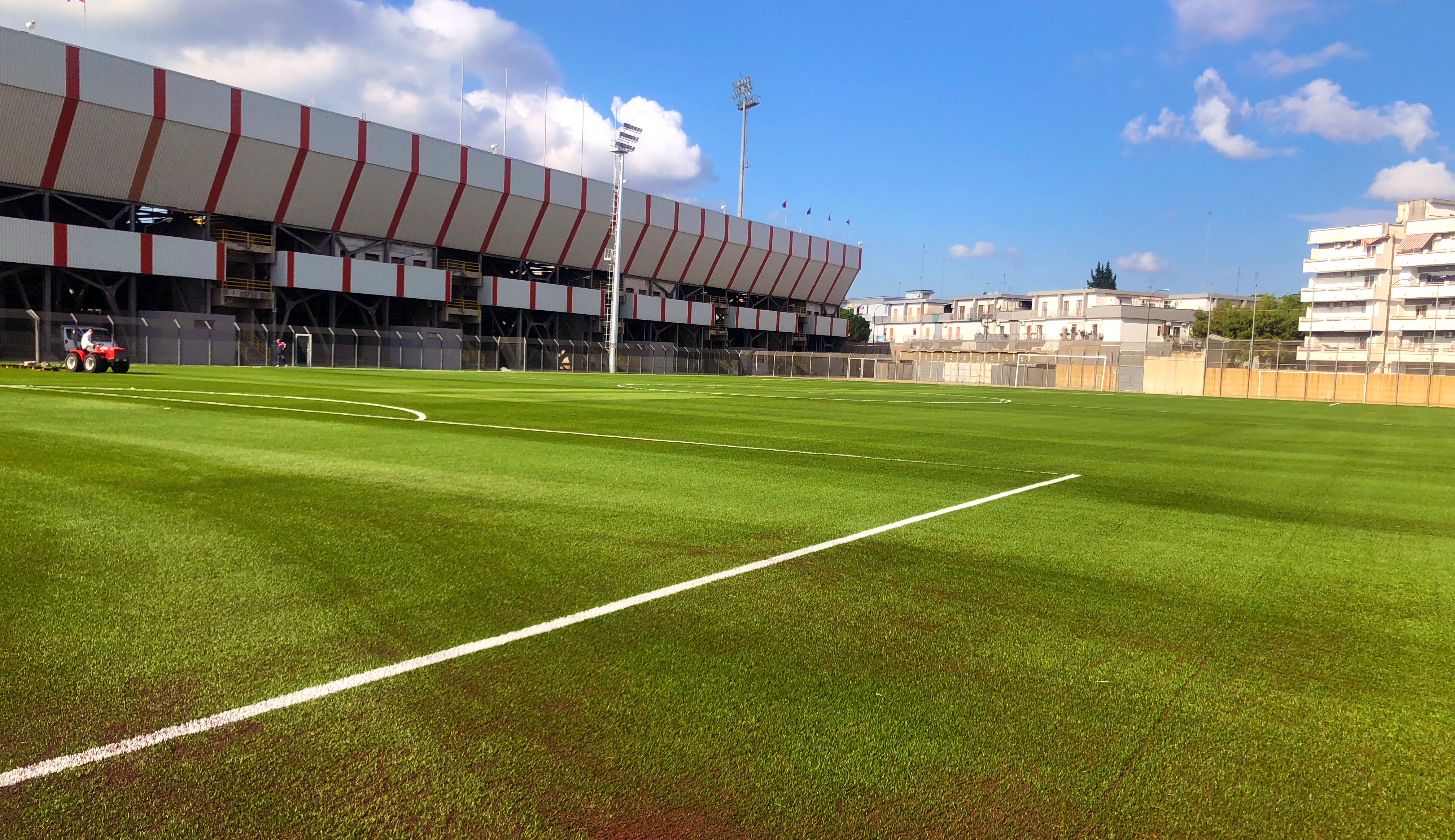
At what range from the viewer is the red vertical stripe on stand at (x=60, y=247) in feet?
143

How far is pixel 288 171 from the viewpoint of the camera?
2034 inches

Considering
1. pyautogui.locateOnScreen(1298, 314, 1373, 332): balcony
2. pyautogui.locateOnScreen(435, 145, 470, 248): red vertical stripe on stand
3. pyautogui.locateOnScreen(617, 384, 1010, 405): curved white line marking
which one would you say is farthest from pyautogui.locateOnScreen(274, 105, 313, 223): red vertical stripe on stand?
pyautogui.locateOnScreen(1298, 314, 1373, 332): balcony

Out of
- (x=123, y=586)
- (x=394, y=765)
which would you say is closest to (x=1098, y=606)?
(x=394, y=765)

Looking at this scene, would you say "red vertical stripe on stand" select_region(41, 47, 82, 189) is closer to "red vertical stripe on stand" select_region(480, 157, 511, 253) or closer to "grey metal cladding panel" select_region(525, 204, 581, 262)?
"red vertical stripe on stand" select_region(480, 157, 511, 253)

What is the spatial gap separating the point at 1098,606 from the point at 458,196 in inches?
2397

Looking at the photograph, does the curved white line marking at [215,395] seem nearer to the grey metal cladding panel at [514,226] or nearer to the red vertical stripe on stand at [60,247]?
the red vertical stripe on stand at [60,247]

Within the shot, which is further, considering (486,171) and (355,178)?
(486,171)

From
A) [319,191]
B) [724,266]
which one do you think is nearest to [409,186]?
[319,191]

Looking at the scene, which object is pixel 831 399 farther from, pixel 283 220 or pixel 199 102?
pixel 283 220

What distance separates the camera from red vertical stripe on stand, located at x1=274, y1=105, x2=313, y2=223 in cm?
5119

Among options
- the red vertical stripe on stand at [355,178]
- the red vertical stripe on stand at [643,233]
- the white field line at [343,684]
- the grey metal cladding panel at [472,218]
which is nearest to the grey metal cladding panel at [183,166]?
the red vertical stripe on stand at [355,178]

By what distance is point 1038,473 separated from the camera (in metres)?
11.6

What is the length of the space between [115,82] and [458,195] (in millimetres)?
20345

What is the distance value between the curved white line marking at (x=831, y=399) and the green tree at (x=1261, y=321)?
95.7 meters
